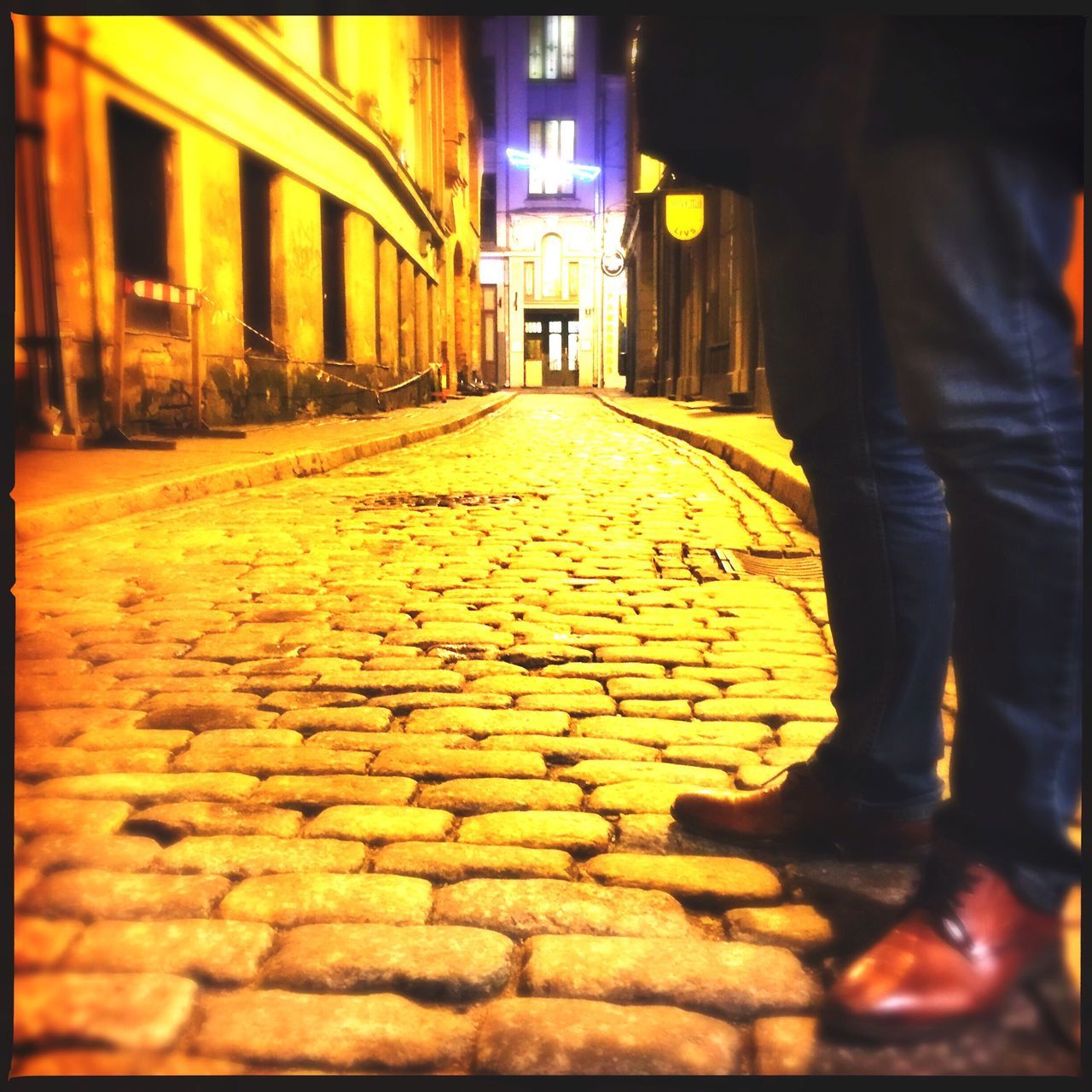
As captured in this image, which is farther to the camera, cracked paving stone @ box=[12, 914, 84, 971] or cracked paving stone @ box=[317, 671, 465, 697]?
cracked paving stone @ box=[317, 671, 465, 697]

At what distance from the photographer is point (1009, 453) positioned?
4.60ft

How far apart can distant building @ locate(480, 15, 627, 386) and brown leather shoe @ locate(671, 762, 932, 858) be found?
136 feet

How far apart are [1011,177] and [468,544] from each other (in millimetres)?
4163

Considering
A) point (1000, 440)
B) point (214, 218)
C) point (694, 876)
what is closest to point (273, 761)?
point (694, 876)

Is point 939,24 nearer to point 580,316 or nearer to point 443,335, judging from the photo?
point 443,335

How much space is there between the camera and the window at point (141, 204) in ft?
34.7

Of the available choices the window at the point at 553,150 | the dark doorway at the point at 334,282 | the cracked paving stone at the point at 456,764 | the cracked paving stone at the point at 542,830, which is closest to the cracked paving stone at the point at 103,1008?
the cracked paving stone at the point at 542,830

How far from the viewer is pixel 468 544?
538 centimetres

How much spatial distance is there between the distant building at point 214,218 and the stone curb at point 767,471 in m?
3.92

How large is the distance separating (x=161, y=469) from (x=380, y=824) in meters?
5.56

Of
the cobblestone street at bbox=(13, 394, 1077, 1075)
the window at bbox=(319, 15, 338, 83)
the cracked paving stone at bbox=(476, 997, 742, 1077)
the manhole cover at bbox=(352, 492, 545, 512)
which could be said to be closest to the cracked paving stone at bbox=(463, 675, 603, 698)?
the cobblestone street at bbox=(13, 394, 1077, 1075)

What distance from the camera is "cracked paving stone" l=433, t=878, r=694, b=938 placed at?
5.52 feet

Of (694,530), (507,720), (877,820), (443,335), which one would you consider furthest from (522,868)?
(443,335)

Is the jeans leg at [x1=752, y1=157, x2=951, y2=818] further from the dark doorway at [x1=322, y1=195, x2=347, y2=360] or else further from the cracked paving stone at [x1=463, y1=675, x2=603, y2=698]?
the dark doorway at [x1=322, y1=195, x2=347, y2=360]
